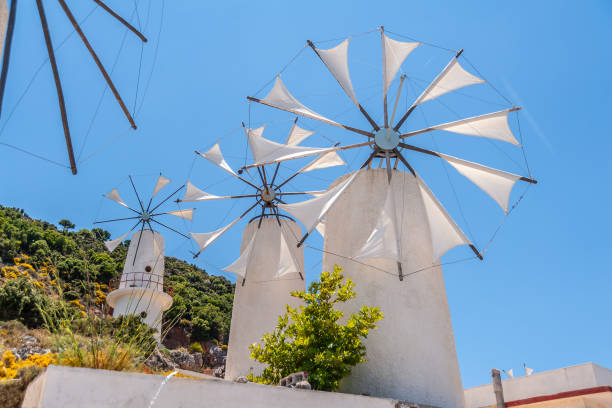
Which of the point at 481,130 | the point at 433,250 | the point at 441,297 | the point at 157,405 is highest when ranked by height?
the point at 481,130

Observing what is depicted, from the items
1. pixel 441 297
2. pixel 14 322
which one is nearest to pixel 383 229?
pixel 441 297

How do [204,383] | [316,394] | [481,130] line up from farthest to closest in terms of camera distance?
[481,130], [316,394], [204,383]

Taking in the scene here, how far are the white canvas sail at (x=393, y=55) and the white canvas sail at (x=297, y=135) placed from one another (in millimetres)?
5604

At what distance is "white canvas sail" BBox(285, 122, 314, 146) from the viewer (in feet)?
55.7

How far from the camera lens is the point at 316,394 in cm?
740

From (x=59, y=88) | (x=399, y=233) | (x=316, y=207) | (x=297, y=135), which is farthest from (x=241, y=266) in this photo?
(x=59, y=88)

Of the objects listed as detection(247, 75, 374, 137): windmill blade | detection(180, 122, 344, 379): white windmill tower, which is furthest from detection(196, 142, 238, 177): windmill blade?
detection(247, 75, 374, 137): windmill blade

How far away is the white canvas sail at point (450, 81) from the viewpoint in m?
11.6

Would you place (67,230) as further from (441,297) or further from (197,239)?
(441,297)

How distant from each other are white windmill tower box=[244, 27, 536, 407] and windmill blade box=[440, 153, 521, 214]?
0.02m

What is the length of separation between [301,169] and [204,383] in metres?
10.3

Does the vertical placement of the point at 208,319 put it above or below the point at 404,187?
above

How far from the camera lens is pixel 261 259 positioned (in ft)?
52.4

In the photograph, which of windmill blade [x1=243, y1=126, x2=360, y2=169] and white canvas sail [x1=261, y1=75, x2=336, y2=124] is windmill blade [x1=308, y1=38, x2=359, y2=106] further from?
windmill blade [x1=243, y1=126, x2=360, y2=169]
